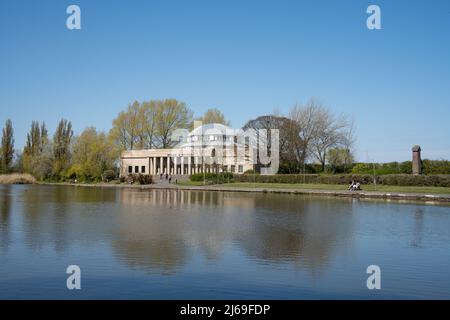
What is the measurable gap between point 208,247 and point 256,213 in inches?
383

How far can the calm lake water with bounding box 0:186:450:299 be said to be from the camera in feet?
26.6

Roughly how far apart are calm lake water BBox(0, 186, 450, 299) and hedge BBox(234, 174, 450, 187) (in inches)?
842

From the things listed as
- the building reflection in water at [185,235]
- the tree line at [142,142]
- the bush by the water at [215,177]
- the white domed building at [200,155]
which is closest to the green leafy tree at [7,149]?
the tree line at [142,142]

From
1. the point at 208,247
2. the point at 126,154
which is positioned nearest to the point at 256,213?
the point at 208,247

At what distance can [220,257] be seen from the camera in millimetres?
10844

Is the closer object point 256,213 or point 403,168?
point 256,213

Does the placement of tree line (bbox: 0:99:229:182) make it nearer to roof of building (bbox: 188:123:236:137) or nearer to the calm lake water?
roof of building (bbox: 188:123:236:137)

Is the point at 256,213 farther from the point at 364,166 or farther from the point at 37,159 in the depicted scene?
the point at 37,159

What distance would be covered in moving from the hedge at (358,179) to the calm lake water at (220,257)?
21.4 metres

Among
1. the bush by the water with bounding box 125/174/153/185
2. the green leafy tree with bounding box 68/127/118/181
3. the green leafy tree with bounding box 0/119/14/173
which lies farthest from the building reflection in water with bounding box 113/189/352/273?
the green leafy tree with bounding box 0/119/14/173

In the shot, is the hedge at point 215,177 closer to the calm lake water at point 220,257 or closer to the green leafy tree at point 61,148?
the green leafy tree at point 61,148

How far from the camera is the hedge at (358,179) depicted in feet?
124

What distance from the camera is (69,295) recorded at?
25.2 feet
